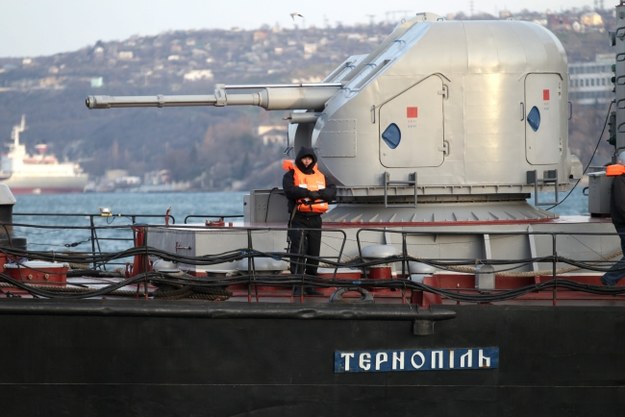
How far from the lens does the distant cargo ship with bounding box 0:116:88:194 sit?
6211 inches

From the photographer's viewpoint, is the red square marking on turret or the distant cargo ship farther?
the distant cargo ship

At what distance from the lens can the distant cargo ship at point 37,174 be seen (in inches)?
6211

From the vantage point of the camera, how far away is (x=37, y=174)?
161875mm

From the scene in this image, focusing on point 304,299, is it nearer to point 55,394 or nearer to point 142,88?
point 55,394

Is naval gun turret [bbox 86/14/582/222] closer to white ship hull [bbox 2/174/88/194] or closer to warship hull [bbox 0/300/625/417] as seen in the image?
warship hull [bbox 0/300/625/417]

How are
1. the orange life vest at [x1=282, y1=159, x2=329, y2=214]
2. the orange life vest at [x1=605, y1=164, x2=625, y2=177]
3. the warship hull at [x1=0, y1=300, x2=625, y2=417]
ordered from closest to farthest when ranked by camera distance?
the warship hull at [x1=0, y1=300, x2=625, y2=417] < the orange life vest at [x1=605, y1=164, x2=625, y2=177] < the orange life vest at [x1=282, y1=159, x2=329, y2=214]

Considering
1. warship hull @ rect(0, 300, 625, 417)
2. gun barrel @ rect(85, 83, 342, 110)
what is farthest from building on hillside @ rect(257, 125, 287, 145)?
warship hull @ rect(0, 300, 625, 417)

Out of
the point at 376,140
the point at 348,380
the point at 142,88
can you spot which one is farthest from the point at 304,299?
the point at 142,88

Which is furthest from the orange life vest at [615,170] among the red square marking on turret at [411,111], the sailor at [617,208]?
the red square marking on turret at [411,111]

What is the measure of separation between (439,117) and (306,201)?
6.88ft

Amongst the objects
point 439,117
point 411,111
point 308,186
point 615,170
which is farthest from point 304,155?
point 615,170

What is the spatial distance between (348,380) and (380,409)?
0.44 metres

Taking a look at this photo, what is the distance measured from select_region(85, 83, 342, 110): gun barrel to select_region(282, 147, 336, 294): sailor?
149cm

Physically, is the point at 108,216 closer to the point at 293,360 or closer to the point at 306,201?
the point at 306,201
